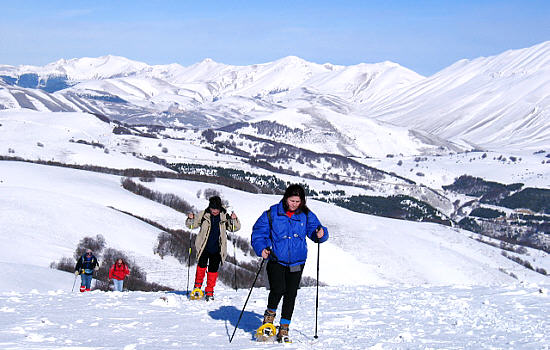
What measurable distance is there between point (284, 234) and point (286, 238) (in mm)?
89

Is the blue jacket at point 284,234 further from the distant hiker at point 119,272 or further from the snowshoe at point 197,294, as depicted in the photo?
the distant hiker at point 119,272

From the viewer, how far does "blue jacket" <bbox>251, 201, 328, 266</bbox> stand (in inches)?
461

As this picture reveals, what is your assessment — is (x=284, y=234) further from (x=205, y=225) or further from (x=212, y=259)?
(x=212, y=259)

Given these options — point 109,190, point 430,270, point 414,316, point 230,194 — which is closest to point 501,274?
point 430,270

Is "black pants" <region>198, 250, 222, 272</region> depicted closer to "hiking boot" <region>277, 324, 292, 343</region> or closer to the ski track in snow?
the ski track in snow

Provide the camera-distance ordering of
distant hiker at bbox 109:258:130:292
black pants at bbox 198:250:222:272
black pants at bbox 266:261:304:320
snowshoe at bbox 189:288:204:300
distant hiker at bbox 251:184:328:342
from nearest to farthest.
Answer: distant hiker at bbox 251:184:328:342 → black pants at bbox 266:261:304:320 → black pants at bbox 198:250:222:272 → snowshoe at bbox 189:288:204:300 → distant hiker at bbox 109:258:130:292

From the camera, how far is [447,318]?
15.3m

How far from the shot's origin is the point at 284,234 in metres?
11.7

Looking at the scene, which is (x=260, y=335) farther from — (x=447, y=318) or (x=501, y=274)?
(x=501, y=274)

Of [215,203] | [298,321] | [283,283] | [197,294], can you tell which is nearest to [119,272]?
[197,294]

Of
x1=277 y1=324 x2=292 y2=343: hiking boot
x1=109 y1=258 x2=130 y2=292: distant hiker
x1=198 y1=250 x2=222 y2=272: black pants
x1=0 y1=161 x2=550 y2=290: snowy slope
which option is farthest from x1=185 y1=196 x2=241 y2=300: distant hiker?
x1=0 y1=161 x2=550 y2=290: snowy slope

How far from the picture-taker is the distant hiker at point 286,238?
1166 centimetres

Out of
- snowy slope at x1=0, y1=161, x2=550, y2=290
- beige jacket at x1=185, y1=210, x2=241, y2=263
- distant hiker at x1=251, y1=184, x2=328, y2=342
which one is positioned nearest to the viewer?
distant hiker at x1=251, y1=184, x2=328, y2=342

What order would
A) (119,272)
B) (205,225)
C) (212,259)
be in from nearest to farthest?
(205,225) → (212,259) → (119,272)
